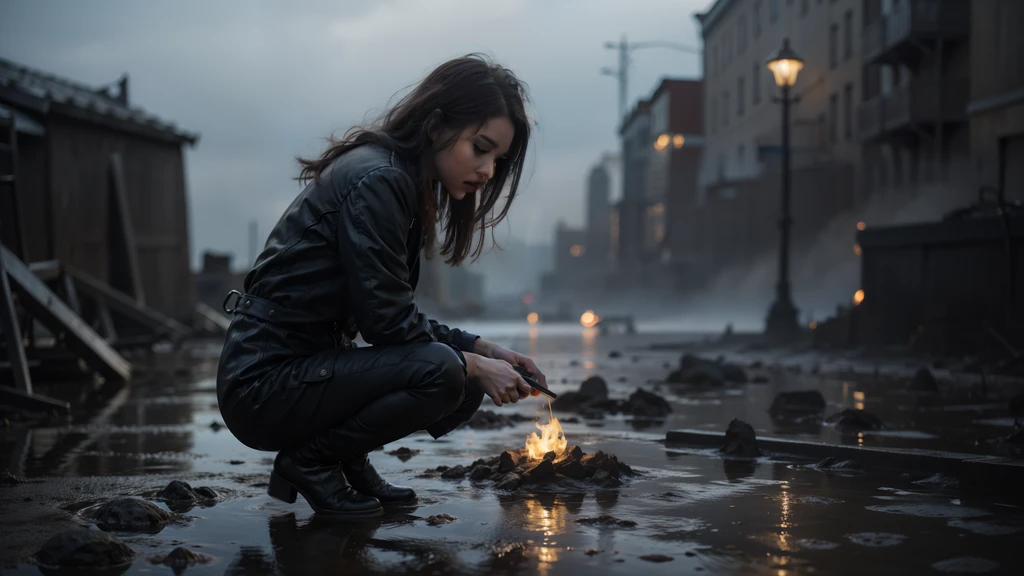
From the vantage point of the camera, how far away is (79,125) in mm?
16375

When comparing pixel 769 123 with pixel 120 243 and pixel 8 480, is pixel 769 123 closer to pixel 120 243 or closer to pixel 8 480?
pixel 120 243

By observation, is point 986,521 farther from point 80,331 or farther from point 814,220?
point 814,220

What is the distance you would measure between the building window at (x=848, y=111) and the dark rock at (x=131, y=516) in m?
34.2

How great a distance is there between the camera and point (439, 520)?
3838 mm

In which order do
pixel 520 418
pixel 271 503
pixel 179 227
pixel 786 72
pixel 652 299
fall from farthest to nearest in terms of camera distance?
pixel 652 299, pixel 179 227, pixel 786 72, pixel 520 418, pixel 271 503

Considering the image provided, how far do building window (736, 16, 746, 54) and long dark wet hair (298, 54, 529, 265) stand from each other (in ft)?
152

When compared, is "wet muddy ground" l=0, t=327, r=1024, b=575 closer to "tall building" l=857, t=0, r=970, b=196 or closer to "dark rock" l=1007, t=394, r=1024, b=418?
"dark rock" l=1007, t=394, r=1024, b=418

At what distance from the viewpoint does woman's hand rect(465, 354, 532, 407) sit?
386 centimetres

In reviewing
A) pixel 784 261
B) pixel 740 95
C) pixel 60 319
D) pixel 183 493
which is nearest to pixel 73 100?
pixel 60 319

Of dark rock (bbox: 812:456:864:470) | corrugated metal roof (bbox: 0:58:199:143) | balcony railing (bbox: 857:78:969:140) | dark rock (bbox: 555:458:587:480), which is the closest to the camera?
dark rock (bbox: 555:458:587:480)

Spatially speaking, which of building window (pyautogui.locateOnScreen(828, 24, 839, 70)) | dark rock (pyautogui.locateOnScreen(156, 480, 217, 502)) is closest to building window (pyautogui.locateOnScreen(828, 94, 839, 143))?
building window (pyautogui.locateOnScreen(828, 24, 839, 70))

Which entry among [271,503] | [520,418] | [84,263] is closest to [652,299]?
[84,263]

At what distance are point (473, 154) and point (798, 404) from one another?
4808 millimetres

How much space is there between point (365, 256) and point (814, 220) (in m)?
35.3
